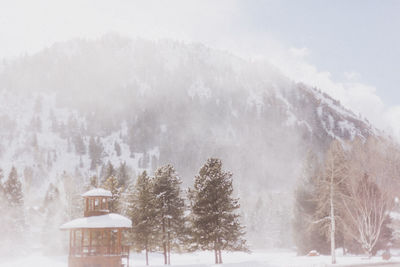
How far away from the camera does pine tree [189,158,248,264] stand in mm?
36969

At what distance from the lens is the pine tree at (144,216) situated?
40.6 meters

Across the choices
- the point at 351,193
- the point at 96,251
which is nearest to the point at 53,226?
the point at 96,251

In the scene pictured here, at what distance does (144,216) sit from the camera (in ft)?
134

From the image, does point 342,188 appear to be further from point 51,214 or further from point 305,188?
point 51,214

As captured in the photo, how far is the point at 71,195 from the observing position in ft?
203

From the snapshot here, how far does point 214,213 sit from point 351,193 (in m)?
14.1

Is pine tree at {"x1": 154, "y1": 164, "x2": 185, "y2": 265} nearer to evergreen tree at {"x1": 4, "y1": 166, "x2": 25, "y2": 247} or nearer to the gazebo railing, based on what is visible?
the gazebo railing

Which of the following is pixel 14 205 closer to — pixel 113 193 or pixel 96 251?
pixel 113 193

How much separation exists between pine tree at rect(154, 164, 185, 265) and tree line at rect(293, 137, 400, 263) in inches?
555

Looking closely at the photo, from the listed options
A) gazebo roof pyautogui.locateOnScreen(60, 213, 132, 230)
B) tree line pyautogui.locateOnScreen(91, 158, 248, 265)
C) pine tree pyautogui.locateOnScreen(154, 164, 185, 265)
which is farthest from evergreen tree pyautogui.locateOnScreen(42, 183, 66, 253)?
gazebo roof pyautogui.locateOnScreen(60, 213, 132, 230)

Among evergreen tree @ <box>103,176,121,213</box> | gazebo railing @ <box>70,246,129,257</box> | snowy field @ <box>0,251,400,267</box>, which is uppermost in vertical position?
evergreen tree @ <box>103,176,121,213</box>

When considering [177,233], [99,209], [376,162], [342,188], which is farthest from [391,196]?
[99,209]

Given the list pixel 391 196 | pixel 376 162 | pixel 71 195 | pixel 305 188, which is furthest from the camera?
pixel 71 195

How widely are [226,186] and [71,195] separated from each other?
1325 inches
